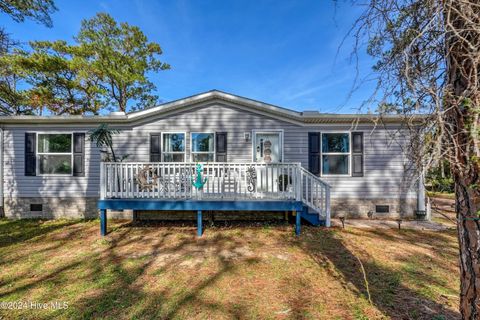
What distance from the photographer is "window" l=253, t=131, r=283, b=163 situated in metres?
6.95

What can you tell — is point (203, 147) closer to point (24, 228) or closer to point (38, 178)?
point (38, 178)

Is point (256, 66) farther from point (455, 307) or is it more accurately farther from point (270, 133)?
point (455, 307)

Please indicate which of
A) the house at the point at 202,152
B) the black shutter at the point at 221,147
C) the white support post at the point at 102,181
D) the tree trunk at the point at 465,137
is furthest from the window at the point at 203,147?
the tree trunk at the point at 465,137

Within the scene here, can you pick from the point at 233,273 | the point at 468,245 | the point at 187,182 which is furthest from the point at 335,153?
the point at 468,245

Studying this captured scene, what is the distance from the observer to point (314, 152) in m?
6.99

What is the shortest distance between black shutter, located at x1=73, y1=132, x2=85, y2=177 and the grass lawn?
6.56 feet

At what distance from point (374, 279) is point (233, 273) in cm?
231

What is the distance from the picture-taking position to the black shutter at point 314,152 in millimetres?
6965

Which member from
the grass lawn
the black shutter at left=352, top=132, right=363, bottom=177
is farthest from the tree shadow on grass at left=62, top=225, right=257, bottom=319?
the black shutter at left=352, top=132, right=363, bottom=177

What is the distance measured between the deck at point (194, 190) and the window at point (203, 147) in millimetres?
1357

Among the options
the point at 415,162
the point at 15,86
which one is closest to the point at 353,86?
the point at 415,162

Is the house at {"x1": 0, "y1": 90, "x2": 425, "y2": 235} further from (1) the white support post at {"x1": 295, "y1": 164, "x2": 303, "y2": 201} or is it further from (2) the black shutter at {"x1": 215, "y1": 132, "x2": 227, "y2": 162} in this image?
(1) the white support post at {"x1": 295, "y1": 164, "x2": 303, "y2": 201}

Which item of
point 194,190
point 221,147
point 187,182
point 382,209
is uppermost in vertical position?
point 221,147

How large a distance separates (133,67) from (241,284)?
55.1 feet
